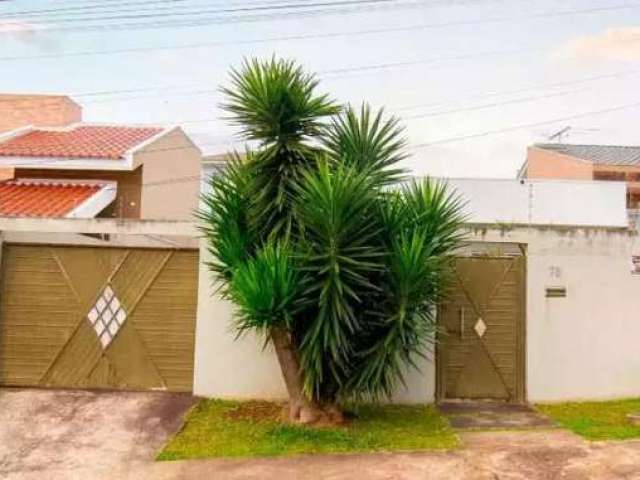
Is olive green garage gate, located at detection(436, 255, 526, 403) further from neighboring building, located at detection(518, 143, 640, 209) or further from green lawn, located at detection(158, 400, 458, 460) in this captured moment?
neighboring building, located at detection(518, 143, 640, 209)

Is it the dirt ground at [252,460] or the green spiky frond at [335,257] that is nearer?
the dirt ground at [252,460]

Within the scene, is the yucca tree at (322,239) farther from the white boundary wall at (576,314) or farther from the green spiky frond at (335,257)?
the white boundary wall at (576,314)

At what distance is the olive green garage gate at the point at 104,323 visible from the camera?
8.73 metres

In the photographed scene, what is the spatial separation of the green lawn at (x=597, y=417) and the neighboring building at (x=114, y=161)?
7.39 metres

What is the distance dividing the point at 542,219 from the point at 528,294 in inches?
281

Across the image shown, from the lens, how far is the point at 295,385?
294 inches

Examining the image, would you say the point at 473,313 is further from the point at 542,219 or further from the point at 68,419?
the point at 542,219

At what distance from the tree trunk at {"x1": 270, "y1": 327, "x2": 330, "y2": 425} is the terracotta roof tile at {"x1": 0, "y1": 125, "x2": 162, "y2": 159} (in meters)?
6.73

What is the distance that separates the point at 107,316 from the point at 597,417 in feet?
22.1

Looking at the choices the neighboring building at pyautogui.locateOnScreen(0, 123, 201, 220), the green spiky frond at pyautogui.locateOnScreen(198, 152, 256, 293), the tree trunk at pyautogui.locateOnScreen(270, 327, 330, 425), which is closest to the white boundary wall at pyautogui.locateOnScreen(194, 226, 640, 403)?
the green spiky frond at pyautogui.locateOnScreen(198, 152, 256, 293)

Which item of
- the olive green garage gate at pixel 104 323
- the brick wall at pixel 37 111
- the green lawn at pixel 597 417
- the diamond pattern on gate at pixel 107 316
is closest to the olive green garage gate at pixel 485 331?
the green lawn at pixel 597 417

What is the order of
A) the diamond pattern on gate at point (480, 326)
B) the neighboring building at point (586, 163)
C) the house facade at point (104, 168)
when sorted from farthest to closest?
the neighboring building at point (586, 163), the house facade at point (104, 168), the diamond pattern on gate at point (480, 326)

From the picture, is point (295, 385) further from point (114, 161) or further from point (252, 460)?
point (114, 161)

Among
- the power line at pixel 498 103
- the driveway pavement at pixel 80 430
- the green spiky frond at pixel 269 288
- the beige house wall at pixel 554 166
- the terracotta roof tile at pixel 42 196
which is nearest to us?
the driveway pavement at pixel 80 430
